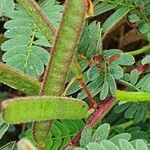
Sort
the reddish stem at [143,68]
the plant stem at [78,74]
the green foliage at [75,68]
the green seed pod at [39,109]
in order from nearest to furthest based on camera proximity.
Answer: the green seed pod at [39,109] → the green foliage at [75,68] → the plant stem at [78,74] → the reddish stem at [143,68]

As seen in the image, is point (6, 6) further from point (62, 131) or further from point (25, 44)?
point (62, 131)

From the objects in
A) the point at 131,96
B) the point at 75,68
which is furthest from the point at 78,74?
the point at 131,96

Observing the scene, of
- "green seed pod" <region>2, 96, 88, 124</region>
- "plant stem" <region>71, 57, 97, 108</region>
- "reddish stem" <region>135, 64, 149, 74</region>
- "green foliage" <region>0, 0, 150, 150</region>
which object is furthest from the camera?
"reddish stem" <region>135, 64, 149, 74</region>

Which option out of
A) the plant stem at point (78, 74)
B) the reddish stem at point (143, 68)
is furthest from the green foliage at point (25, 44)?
the reddish stem at point (143, 68)

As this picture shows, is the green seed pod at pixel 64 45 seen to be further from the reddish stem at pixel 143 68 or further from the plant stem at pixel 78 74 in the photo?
the reddish stem at pixel 143 68

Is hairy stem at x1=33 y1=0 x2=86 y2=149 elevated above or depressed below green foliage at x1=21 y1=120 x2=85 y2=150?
above

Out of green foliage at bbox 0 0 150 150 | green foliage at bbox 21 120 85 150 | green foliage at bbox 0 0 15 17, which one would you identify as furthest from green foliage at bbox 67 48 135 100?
green foliage at bbox 0 0 15 17

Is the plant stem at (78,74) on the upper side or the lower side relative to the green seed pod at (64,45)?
lower

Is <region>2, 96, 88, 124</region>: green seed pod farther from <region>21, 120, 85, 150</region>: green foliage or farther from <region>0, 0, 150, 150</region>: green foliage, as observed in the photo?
<region>21, 120, 85, 150</region>: green foliage
